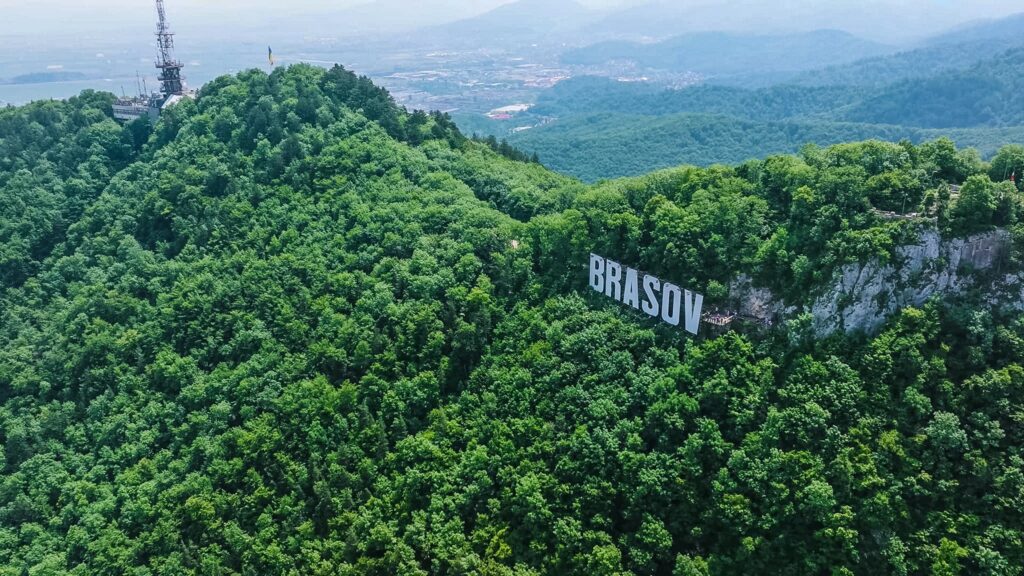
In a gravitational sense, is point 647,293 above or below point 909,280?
below

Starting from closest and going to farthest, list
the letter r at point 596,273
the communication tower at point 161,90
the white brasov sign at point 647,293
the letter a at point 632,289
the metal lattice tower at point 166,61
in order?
the white brasov sign at point 647,293, the letter a at point 632,289, the letter r at point 596,273, the communication tower at point 161,90, the metal lattice tower at point 166,61

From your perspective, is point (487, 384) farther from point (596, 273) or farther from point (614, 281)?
point (614, 281)

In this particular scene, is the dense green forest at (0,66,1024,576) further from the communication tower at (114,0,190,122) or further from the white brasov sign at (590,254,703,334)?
the communication tower at (114,0,190,122)

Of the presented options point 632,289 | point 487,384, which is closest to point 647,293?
point 632,289

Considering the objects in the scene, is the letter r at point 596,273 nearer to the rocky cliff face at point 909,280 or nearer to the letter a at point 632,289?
the letter a at point 632,289

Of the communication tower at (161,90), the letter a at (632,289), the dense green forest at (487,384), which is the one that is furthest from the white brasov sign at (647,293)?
the communication tower at (161,90)

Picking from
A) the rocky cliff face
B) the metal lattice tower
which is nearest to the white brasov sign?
the rocky cliff face

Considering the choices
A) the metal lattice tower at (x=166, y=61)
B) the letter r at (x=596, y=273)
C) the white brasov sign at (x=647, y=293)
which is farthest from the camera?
the metal lattice tower at (x=166, y=61)
